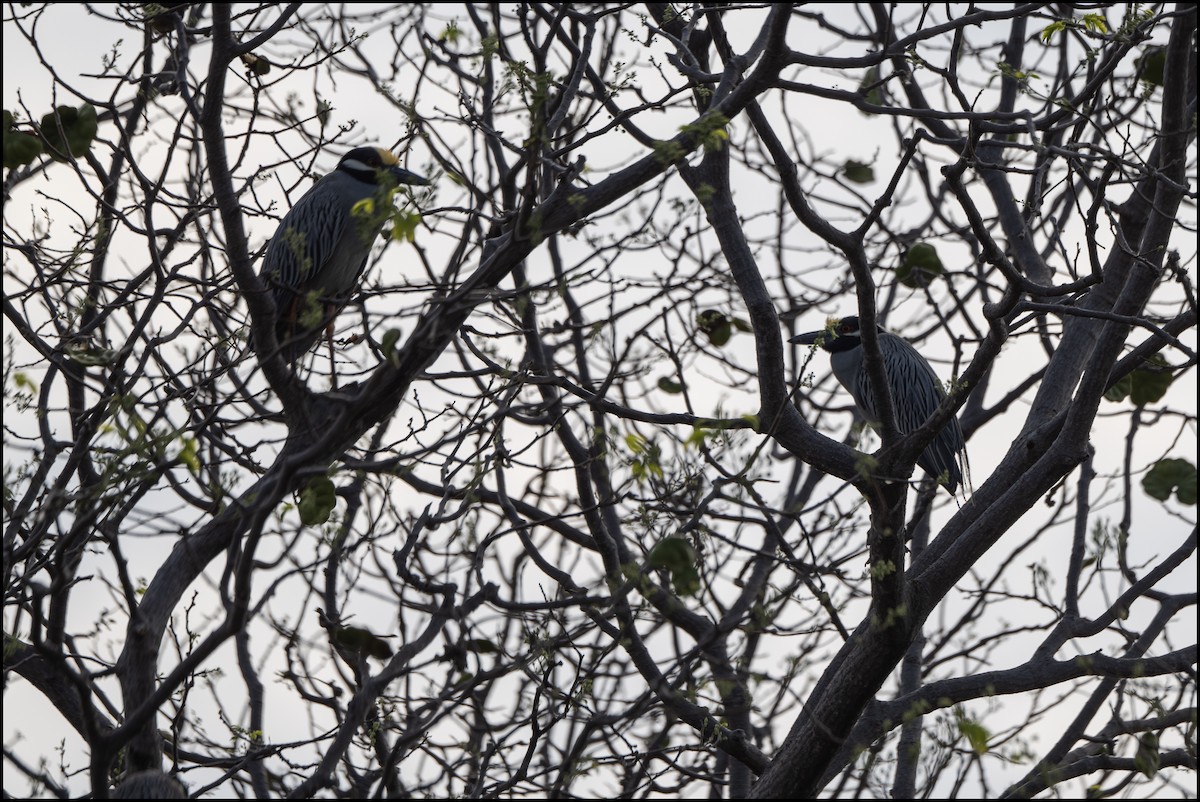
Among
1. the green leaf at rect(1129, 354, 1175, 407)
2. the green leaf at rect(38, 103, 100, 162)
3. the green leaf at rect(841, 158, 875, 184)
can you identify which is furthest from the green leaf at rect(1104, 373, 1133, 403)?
the green leaf at rect(38, 103, 100, 162)

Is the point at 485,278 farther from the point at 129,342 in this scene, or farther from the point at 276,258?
the point at 276,258

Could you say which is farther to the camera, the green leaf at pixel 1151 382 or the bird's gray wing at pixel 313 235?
the bird's gray wing at pixel 313 235

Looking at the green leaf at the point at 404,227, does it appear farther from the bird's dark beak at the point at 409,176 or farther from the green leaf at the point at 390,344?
the bird's dark beak at the point at 409,176

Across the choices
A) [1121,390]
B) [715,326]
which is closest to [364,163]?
[715,326]

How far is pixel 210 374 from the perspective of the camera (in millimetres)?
3812

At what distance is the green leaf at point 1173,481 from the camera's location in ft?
16.5

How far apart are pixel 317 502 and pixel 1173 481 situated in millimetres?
3714

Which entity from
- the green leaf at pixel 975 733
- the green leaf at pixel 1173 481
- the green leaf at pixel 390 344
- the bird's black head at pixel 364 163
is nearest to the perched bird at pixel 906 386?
the green leaf at pixel 1173 481

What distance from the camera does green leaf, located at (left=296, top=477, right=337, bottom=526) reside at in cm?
289

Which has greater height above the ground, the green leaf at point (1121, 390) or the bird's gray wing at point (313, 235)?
the bird's gray wing at point (313, 235)

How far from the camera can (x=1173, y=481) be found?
5.07 m

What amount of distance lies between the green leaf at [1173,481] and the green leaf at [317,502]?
364cm

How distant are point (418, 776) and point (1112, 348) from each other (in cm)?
299

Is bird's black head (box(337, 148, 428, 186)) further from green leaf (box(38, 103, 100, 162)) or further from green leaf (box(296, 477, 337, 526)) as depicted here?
green leaf (box(296, 477, 337, 526))
